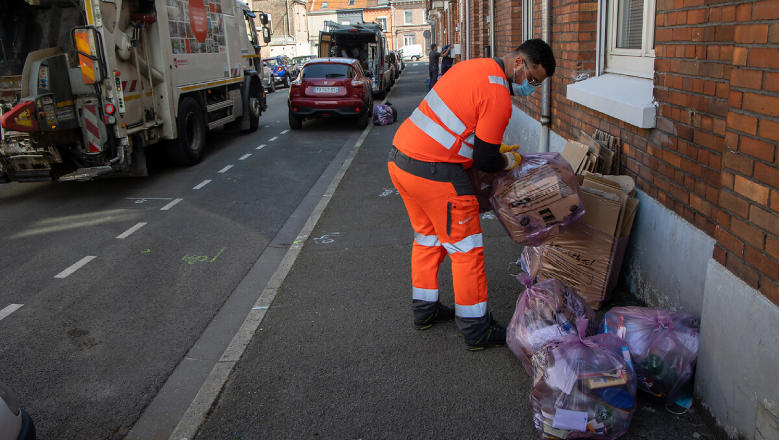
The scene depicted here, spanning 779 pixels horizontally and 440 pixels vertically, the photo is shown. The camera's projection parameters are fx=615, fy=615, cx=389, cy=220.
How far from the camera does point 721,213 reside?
2.77m

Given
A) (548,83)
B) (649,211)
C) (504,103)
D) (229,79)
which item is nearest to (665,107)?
(649,211)

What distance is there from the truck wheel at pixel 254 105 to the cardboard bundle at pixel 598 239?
11.2m

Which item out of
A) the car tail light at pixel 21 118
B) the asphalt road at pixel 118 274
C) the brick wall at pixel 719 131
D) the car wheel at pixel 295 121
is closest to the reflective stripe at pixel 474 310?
the brick wall at pixel 719 131

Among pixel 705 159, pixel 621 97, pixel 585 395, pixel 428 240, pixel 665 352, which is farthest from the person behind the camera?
pixel 621 97

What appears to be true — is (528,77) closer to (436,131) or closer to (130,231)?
(436,131)

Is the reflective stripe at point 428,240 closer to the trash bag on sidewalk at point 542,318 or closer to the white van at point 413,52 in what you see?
the trash bag on sidewalk at point 542,318

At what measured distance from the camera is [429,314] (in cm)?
398

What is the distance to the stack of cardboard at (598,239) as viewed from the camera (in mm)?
3930

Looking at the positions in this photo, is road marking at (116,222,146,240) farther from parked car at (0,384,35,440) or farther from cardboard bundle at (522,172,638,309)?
cardboard bundle at (522,172,638,309)

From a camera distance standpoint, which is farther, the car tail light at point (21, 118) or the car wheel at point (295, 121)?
the car wheel at point (295, 121)

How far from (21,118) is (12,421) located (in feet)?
19.0

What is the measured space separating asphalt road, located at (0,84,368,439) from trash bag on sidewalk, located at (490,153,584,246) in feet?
7.02

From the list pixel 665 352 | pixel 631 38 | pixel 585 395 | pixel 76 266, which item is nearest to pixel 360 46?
pixel 76 266

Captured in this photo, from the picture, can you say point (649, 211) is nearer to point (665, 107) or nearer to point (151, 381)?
point (665, 107)
